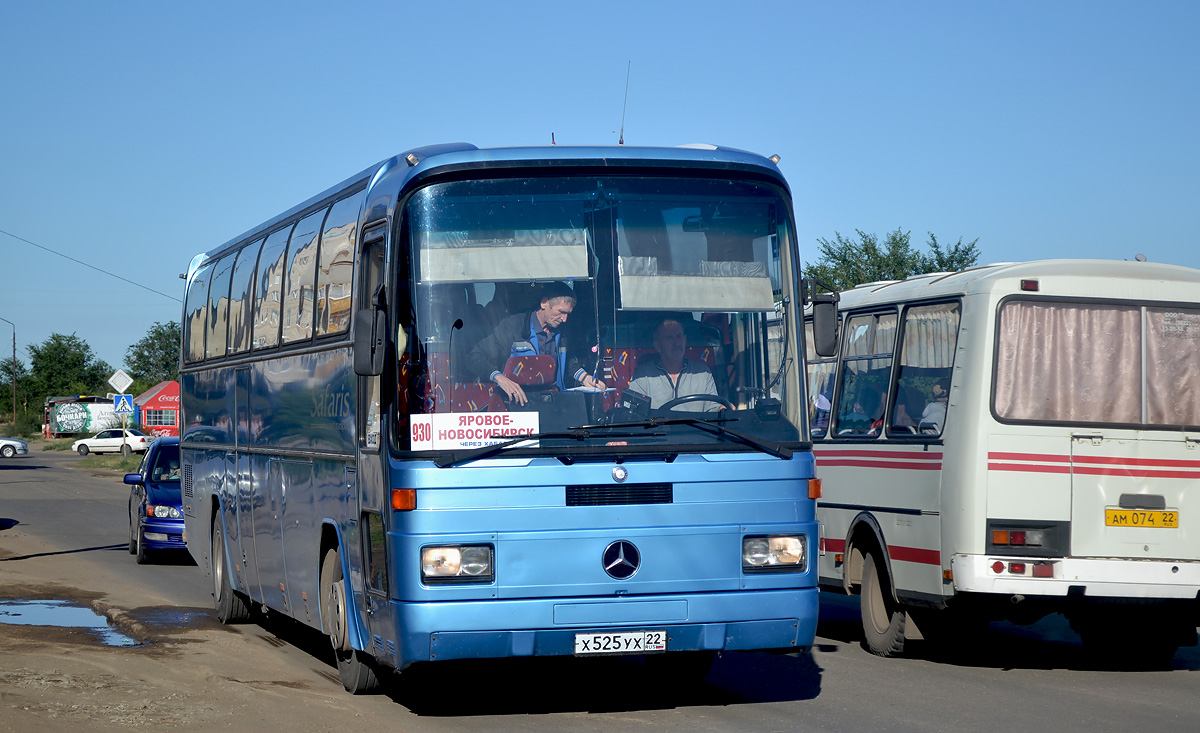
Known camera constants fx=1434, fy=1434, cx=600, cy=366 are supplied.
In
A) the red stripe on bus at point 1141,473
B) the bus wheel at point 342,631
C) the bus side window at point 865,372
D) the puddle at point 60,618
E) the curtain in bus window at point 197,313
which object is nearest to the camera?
the bus wheel at point 342,631

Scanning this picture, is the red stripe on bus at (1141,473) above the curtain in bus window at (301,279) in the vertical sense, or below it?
below

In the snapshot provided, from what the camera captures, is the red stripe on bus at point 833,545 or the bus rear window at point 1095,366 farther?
the red stripe on bus at point 833,545

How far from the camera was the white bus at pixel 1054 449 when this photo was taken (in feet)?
33.2

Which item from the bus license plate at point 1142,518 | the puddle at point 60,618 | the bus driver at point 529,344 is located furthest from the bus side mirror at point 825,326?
the puddle at point 60,618

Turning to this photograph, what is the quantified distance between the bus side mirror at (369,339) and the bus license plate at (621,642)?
187 cm

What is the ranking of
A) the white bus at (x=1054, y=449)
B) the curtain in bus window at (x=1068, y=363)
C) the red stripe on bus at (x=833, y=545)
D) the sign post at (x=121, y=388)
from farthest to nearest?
the sign post at (x=121, y=388), the red stripe on bus at (x=833, y=545), the curtain in bus window at (x=1068, y=363), the white bus at (x=1054, y=449)

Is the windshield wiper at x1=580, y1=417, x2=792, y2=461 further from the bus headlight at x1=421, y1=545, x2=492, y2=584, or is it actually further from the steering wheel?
the bus headlight at x1=421, y1=545, x2=492, y2=584

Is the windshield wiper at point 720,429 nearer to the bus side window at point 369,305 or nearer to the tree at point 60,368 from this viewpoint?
the bus side window at point 369,305

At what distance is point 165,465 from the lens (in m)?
20.9

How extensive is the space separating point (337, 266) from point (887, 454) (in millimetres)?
4681

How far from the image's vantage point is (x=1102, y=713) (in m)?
8.91

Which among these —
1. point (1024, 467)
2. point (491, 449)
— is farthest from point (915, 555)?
point (491, 449)

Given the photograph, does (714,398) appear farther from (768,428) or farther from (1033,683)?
(1033,683)

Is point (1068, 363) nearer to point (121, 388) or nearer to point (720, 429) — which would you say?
point (720, 429)
